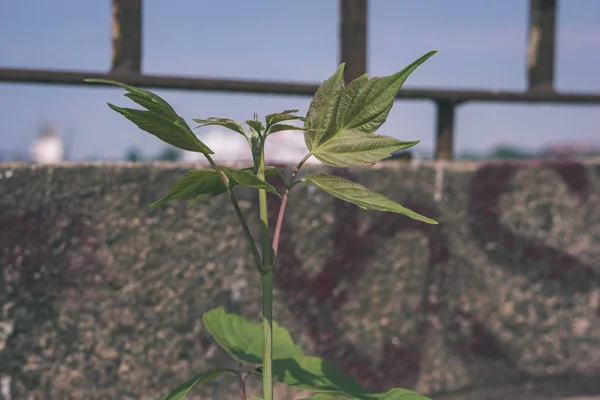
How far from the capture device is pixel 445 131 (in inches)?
87.2

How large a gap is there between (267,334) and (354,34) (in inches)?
63.4

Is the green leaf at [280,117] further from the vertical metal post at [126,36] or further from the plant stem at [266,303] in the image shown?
the vertical metal post at [126,36]

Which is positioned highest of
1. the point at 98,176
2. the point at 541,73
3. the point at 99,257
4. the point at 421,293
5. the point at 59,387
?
the point at 541,73

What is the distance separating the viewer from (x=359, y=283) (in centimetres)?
192

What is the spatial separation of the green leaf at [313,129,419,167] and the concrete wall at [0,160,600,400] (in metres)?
1.19

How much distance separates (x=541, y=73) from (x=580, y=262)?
63 centimetres

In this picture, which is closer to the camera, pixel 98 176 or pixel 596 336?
pixel 98 176

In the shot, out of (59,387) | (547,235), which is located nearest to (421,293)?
(547,235)

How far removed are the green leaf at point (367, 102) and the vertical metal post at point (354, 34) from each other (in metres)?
1.51

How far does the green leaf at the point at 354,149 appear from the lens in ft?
1.90

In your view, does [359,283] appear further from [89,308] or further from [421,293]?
[89,308]

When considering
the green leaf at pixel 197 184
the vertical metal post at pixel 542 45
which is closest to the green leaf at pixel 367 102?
the green leaf at pixel 197 184

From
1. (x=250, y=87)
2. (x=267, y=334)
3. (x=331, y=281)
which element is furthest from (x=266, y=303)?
(x=250, y=87)

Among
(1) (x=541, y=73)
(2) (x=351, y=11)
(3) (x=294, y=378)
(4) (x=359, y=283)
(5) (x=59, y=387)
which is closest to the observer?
(3) (x=294, y=378)
